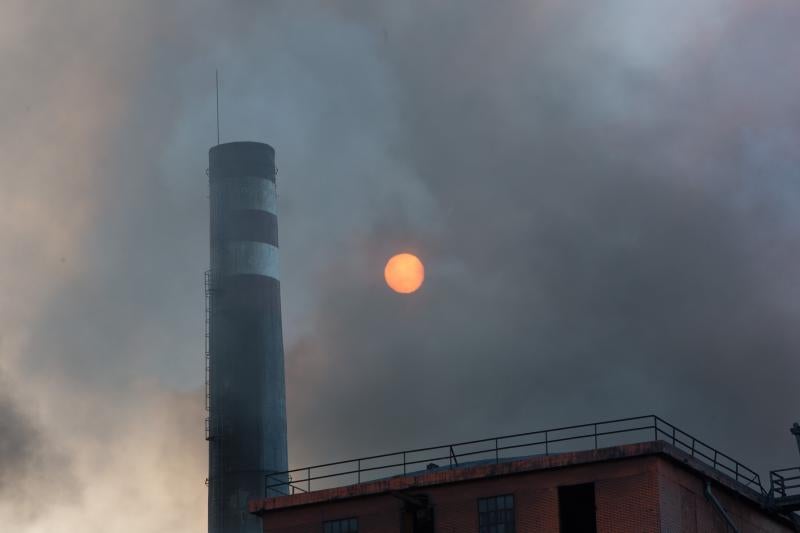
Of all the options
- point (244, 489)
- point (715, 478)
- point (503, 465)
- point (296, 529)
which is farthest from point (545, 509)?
point (244, 489)

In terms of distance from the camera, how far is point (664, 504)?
36344 mm

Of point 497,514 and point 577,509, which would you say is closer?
point 577,509

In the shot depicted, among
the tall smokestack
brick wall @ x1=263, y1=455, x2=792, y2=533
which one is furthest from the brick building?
the tall smokestack

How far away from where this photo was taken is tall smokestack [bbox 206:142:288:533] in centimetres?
5750

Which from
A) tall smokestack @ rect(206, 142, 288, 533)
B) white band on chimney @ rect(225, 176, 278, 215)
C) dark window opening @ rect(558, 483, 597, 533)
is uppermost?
white band on chimney @ rect(225, 176, 278, 215)

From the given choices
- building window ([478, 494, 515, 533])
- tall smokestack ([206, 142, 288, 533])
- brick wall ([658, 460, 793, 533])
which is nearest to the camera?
brick wall ([658, 460, 793, 533])

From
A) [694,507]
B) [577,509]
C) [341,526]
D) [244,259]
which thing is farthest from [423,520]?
[244,259]

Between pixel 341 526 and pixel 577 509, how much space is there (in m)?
7.71

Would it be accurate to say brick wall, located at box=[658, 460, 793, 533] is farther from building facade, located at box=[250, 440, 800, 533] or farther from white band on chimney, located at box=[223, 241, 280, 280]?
white band on chimney, located at box=[223, 241, 280, 280]

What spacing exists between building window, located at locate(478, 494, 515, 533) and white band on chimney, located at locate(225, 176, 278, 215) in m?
25.9

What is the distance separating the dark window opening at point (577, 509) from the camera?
121 ft

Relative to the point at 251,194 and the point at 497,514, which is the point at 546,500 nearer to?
the point at 497,514

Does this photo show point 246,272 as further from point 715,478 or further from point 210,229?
point 715,478

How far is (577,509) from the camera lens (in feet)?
122
